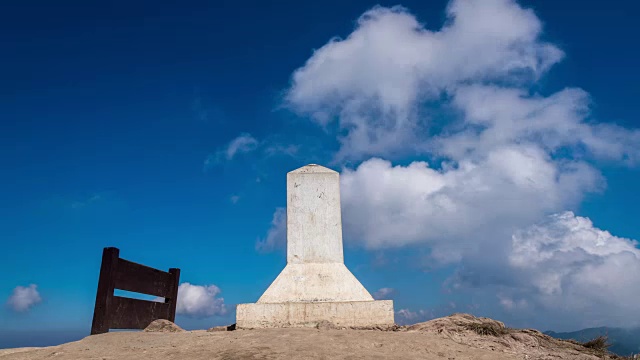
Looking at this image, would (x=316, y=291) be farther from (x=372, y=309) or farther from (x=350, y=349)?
(x=350, y=349)

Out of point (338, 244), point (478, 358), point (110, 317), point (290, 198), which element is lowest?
point (478, 358)

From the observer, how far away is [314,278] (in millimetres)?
8508

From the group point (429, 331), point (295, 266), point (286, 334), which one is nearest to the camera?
point (286, 334)

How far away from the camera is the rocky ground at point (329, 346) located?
5.61 meters

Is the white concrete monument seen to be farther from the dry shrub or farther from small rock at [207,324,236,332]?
the dry shrub

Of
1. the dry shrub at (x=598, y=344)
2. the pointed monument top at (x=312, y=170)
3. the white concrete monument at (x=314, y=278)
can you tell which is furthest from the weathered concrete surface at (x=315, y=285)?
the dry shrub at (x=598, y=344)

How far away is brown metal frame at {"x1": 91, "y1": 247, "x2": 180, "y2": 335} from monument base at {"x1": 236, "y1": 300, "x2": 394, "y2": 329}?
213 centimetres

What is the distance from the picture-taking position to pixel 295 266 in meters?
8.84

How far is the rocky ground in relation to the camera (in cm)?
561

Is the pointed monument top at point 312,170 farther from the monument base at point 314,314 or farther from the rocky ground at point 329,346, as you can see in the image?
the rocky ground at point 329,346

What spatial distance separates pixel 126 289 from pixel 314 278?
11.6ft

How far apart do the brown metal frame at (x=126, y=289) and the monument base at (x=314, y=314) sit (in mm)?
2134

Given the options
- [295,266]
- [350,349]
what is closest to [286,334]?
[350,349]

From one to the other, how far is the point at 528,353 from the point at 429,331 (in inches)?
60.4
